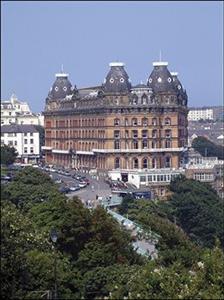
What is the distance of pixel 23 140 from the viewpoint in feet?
206

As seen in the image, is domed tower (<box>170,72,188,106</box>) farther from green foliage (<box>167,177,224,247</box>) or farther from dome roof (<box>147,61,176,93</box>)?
green foliage (<box>167,177,224,247</box>)

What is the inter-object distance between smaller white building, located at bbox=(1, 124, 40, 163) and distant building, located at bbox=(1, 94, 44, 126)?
21.5 feet

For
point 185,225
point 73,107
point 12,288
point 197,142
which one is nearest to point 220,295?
point 12,288

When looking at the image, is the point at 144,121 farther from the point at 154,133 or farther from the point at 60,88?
the point at 60,88

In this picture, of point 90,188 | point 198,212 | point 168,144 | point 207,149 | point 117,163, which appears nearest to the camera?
point 198,212

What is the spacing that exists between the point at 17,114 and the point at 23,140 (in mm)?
11546

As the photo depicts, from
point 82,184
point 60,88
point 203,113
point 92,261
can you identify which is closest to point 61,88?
point 60,88

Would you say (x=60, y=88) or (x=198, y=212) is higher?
(x=60, y=88)

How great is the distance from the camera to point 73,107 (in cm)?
5709

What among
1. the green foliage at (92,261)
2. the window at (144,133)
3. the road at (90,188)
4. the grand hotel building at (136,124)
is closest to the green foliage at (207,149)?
the grand hotel building at (136,124)

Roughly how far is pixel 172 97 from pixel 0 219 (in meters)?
37.6

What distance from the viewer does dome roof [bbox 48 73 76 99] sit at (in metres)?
60.3

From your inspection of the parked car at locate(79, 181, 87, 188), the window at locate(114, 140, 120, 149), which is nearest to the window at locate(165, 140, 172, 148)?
the window at locate(114, 140, 120, 149)

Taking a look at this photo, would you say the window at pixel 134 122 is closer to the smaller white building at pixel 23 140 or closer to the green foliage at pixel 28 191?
the smaller white building at pixel 23 140
